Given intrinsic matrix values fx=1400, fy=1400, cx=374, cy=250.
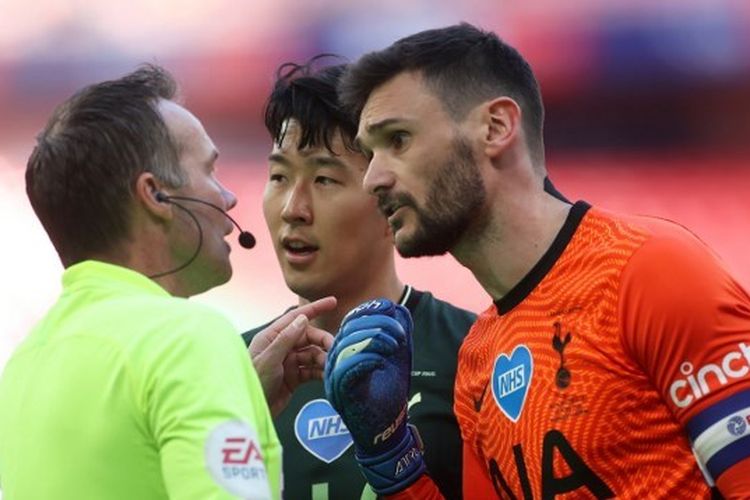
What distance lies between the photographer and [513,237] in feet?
8.54

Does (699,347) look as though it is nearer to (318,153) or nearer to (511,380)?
(511,380)

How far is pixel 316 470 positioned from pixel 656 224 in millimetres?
915

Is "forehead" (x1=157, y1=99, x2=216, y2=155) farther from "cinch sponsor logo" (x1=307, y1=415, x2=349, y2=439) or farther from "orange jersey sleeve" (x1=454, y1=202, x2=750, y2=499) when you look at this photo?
"cinch sponsor logo" (x1=307, y1=415, x2=349, y2=439)

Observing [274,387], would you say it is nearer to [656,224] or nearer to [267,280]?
[656,224]

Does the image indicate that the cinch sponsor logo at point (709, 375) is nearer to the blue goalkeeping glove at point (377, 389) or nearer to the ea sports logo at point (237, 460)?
the blue goalkeeping glove at point (377, 389)

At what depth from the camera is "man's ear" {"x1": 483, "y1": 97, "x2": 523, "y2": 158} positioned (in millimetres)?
2637

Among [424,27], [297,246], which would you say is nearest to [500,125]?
[297,246]

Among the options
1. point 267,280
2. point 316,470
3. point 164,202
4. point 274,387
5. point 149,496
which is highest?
point 164,202

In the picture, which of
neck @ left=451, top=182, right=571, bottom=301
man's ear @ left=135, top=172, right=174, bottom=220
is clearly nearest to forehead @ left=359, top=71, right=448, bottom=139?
neck @ left=451, top=182, right=571, bottom=301

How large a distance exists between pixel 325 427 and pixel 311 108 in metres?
0.69

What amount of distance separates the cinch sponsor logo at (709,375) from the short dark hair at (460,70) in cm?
63

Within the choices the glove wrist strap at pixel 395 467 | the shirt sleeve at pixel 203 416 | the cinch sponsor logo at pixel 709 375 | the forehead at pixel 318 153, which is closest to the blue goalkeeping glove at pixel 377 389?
the glove wrist strap at pixel 395 467

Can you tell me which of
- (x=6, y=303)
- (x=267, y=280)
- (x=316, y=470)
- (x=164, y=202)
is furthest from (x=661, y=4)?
(x=164, y=202)

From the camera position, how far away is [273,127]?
314cm
